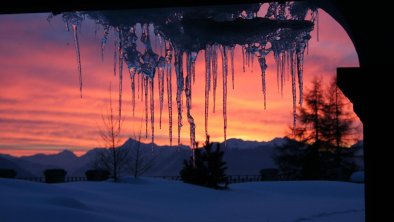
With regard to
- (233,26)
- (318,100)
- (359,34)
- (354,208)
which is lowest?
(354,208)

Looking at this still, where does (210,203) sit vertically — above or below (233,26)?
below

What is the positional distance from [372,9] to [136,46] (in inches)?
103

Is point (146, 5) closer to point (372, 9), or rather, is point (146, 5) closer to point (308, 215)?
point (372, 9)

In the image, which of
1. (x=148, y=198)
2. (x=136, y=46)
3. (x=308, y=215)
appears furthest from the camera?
(x=148, y=198)

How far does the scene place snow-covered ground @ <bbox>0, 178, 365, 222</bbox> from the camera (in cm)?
996

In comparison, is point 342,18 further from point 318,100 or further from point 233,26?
point 318,100

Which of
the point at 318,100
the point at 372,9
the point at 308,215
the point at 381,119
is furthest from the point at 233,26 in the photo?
the point at 318,100

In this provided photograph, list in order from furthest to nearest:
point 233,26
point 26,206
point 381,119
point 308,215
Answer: point 308,215 → point 26,206 → point 233,26 → point 381,119

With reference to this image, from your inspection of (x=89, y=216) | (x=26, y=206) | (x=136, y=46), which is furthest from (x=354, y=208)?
(x=136, y=46)

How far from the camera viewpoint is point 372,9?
122 inches

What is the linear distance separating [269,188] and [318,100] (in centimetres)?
1438

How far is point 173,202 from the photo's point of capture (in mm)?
15078

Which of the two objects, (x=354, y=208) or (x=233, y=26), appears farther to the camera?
(x=354, y=208)

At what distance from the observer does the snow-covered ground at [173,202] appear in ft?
32.7
